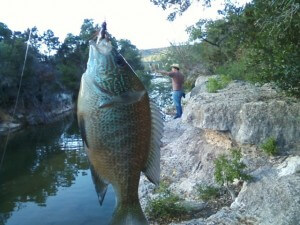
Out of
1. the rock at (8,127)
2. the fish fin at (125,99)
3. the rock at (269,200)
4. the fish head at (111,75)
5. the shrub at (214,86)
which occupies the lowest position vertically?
the rock at (8,127)

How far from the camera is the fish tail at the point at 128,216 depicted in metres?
2.38

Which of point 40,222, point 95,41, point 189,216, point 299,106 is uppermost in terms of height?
point 95,41

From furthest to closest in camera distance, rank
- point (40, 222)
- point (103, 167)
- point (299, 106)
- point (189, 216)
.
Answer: point (40, 222) < point (299, 106) < point (189, 216) < point (103, 167)

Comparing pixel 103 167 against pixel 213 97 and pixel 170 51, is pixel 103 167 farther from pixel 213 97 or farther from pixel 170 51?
pixel 170 51

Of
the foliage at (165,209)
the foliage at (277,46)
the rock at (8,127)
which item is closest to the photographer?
the foliage at (277,46)

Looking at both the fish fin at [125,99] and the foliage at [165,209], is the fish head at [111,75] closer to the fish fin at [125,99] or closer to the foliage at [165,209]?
the fish fin at [125,99]

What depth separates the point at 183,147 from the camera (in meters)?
12.7

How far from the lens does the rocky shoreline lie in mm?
6070

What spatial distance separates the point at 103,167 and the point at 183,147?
10.5m

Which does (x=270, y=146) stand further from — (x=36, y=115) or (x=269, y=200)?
(x=36, y=115)

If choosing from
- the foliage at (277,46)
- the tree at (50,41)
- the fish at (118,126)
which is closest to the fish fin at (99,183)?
the fish at (118,126)

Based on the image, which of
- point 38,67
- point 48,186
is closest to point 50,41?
point 38,67

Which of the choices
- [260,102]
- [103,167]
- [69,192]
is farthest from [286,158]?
[69,192]

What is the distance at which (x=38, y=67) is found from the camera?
3953 centimetres
